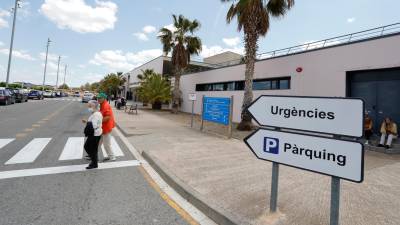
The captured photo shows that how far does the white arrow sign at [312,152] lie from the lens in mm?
2477

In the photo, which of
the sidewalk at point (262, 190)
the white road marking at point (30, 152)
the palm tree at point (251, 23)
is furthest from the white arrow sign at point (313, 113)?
the palm tree at point (251, 23)

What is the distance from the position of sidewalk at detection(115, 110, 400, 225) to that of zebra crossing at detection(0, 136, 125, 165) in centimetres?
177

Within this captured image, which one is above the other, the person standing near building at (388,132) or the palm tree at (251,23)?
the palm tree at (251,23)

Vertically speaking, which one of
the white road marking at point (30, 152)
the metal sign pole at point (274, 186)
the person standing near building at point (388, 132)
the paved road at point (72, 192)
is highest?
the person standing near building at point (388, 132)

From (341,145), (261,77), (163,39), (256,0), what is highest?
(163,39)

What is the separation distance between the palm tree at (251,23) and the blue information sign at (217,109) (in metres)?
1.81

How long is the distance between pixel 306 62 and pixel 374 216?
36.0 feet

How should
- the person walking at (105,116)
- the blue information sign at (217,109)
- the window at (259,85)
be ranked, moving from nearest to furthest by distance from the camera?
the person walking at (105,116) → the blue information sign at (217,109) → the window at (259,85)

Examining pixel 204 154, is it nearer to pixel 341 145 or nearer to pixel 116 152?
pixel 116 152

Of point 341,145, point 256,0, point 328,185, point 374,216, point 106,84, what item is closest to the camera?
point 341,145

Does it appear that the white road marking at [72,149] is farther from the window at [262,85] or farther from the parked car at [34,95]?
the parked car at [34,95]

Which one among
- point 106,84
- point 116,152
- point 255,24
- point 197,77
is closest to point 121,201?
point 116,152

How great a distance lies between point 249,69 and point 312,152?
10.6 metres

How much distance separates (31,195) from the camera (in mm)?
3854
